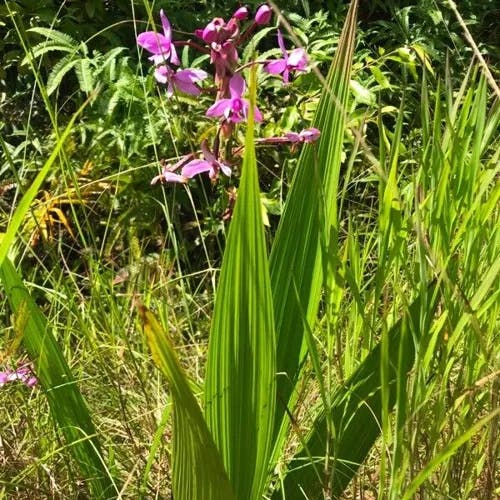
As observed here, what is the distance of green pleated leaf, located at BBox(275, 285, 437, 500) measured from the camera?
2.70ft

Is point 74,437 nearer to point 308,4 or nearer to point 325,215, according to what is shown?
point 325,215

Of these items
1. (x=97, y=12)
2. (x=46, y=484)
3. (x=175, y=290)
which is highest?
(x=97, y=12)

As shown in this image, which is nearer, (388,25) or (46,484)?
(46,484)

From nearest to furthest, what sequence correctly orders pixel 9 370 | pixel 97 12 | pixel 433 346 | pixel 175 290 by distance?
1. pixel 433 346
2. pixel 9 370
3. pixel 175 290
4. pixel 97 12

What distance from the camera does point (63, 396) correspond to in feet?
3.08

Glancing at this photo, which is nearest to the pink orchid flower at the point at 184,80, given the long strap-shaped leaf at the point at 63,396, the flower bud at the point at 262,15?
the flower bud at the point at 262,15

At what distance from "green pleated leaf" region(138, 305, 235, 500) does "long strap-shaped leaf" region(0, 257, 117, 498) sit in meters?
0.17

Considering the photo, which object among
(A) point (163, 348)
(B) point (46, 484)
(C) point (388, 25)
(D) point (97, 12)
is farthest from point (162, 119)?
(A) point (163, 348)

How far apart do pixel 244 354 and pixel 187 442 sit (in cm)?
10

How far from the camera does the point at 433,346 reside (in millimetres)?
766

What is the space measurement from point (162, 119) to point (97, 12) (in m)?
0.59

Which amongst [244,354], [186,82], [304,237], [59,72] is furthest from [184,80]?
[59,72]

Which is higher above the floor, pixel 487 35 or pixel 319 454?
pixel 319 454

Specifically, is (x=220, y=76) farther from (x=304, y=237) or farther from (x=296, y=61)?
(x=304, y=237)
